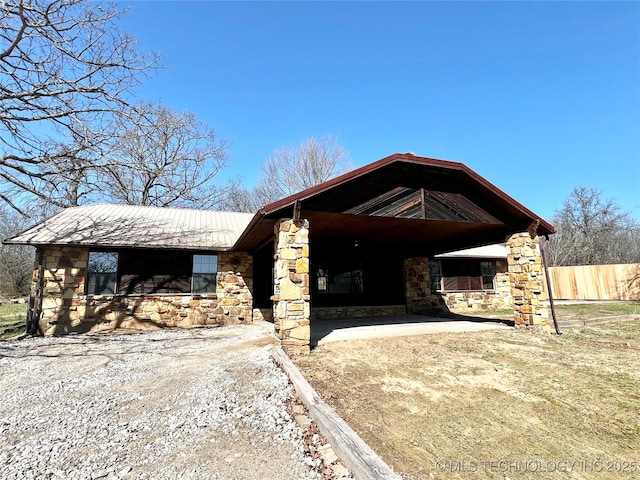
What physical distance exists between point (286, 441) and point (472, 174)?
24.5 ft

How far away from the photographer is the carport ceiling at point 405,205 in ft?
23.2

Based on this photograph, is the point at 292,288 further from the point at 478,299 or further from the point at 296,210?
the point at 478,299

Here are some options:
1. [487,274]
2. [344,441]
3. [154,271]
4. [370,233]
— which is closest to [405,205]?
[370,233]

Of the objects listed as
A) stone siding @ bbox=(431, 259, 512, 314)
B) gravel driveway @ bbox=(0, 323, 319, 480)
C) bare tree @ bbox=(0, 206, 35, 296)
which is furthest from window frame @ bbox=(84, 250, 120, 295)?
bare tree @ bbox=(0, 206, 35, 296)

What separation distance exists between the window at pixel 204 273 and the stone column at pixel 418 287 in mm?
8261

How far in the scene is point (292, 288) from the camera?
663 cm

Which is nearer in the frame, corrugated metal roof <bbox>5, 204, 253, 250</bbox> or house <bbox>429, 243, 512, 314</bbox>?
corrugated metal roof <bbox>5, 204, 253, 250</bbox>

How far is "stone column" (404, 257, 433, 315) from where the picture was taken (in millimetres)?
14047

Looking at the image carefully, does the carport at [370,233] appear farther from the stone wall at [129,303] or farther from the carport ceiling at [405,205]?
the stone wall at [129,303]

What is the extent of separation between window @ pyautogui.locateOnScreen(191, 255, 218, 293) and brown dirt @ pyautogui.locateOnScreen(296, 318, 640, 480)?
20.7ft

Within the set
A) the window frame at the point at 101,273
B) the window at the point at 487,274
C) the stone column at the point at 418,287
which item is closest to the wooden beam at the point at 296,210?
the window frame at the point at 101,273

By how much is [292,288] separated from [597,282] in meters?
24.0

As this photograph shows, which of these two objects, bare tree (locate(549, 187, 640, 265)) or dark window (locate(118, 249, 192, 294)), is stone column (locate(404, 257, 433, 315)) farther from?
bare tree (locate(549, 187, 640, 265))

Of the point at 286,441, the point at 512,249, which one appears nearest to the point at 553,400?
the point at 286,441
